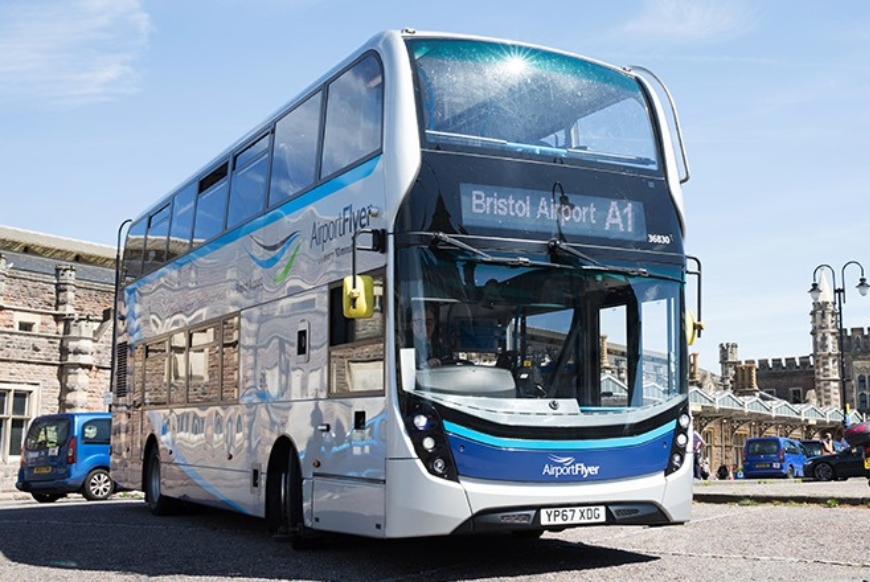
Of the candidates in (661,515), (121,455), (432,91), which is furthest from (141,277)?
(661,515)

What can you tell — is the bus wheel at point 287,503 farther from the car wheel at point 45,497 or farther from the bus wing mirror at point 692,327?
the car wheel at point 45,497

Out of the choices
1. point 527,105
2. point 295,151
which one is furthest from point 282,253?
point 527,105

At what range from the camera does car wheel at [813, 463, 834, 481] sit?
33.8 meters

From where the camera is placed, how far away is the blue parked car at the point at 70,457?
22.2m

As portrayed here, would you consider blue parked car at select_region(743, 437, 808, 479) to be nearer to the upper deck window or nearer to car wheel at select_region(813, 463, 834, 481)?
car wheel at select_region(813, 463, 834, 481)

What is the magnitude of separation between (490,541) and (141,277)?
7.93 metres

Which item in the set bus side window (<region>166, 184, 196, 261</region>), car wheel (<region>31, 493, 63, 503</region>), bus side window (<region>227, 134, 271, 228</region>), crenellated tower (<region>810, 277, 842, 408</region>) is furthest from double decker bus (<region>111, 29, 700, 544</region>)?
crenellated tower (<region>810, 277, 842, 408</region>)

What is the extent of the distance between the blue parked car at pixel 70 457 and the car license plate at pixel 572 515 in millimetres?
15177

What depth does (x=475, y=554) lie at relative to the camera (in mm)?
10289

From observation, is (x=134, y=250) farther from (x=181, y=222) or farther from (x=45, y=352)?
(x=45, y=352)

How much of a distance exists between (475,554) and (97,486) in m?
14.2

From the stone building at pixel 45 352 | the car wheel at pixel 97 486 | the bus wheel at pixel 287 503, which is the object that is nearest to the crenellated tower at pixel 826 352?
the stone building at pixel 45 352

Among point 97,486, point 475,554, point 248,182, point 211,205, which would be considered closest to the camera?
point 475,554

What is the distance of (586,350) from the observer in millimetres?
9328
